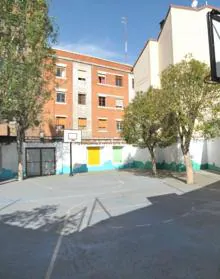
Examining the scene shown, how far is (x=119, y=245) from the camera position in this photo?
6.75 meters

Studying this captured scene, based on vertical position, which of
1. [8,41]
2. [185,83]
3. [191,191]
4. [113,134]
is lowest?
[191,191]

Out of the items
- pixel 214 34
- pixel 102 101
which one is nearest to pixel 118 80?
pixel 102 101

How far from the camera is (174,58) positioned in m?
26.4

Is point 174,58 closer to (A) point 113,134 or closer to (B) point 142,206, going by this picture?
(A) point 113,134

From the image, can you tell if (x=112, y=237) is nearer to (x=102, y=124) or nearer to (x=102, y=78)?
(x=102, y=124)

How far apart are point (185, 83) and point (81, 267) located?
1294 centimetres

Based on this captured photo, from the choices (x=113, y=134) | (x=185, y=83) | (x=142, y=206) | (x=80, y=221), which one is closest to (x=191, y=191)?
(x=142, y=206)

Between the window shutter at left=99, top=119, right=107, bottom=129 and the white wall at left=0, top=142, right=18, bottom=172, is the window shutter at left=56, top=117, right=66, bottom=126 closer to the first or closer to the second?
the window shutter at left=99, top=119, right=107, bottom=129

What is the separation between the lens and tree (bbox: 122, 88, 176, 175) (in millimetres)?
19953

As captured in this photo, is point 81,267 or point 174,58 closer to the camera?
point 81,267

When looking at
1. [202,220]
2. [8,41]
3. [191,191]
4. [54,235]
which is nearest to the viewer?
[54,235]

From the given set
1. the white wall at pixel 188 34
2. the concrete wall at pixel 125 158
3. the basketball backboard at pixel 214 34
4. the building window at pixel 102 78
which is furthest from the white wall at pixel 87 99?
the basketball backboard at pixel 214 34

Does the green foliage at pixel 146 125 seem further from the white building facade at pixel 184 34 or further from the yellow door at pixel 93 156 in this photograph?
the yellow door at pixel 93 156

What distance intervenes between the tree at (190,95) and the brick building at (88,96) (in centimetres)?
1612
